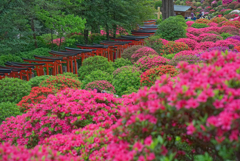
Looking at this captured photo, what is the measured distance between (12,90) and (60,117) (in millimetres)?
3201

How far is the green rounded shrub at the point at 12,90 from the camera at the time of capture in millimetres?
5895

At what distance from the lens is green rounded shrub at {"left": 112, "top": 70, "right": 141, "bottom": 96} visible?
708 cm

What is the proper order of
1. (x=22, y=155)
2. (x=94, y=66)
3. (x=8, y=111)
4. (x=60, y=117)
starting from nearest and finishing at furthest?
(x=22, y=155) < (x=60, y=117) < (x=8, y=111) < (x=94, y=66)

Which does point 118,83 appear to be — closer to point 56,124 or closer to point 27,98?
point 27,98

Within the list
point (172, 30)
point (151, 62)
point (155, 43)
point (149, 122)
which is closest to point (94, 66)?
point (151, 62)

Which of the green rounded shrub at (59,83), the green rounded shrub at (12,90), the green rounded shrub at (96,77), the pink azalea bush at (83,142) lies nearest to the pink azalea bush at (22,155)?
the pink azalea bush at (83,142)

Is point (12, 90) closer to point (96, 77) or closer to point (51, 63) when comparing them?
point (96, 77)

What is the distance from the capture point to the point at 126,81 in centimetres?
707

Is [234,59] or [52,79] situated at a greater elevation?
[234,59]

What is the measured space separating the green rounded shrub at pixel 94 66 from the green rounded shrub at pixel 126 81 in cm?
169

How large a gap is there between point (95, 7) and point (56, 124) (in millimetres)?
12450

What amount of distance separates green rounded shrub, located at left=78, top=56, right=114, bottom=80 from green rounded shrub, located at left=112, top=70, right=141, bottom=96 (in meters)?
1.69

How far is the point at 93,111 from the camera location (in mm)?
3621

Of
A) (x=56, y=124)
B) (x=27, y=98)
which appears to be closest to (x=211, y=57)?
(x=56, y=124)
